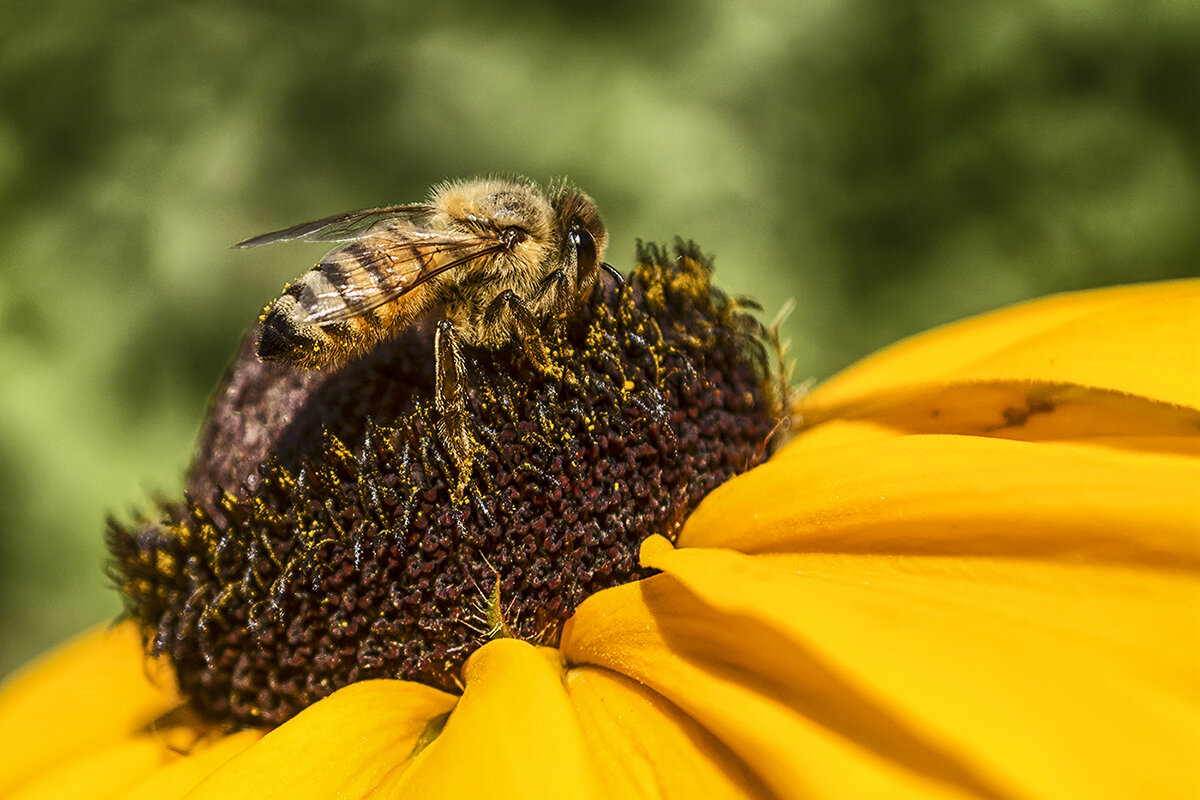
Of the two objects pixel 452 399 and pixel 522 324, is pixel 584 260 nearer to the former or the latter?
pixel 522 324

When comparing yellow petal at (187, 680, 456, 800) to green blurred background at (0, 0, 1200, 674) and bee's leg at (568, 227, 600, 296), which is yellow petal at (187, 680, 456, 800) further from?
green blurred background at (0, 0, 1200, 674)

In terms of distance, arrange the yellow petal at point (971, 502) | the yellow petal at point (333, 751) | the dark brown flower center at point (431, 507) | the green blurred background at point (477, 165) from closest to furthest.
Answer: the yellow petal at point (971, 502)
the yellow petal at point (333, 751)
the dark brown flower center at point (431, 507)
the green blurred background at point (477, 165)

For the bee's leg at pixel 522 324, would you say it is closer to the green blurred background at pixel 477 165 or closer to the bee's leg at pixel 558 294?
the bee's leg at pixel 558 294

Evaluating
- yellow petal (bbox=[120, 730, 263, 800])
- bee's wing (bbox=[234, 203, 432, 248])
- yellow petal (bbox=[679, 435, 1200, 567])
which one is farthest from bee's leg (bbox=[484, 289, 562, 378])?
yellow petal (bbox=[120, 730, 263, 800])

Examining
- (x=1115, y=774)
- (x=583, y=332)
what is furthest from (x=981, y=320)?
(x=1115, y=774)

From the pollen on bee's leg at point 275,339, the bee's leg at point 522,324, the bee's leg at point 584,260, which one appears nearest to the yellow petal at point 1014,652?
the bee's leg at point 522,324

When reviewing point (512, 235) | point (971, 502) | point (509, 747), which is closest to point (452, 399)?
point (512, 235)
